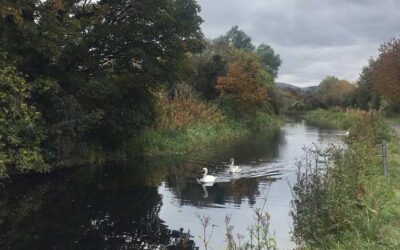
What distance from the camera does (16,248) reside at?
10469 millimetres

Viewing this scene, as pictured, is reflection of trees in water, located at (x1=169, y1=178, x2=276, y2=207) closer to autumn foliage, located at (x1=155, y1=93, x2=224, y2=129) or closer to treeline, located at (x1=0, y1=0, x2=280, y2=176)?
A: treeline, located at (x1=0, y1=0, x2=280, y2=176)

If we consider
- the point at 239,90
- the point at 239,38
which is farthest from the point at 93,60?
the point at 239,38

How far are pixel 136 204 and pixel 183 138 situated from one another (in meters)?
15.4

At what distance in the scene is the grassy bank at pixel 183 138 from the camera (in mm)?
26656

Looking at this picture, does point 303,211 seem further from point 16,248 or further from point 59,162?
point 59,162

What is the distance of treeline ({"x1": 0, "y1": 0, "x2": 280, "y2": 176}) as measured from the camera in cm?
1669

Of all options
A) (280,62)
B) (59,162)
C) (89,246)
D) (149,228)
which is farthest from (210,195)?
(280,62)

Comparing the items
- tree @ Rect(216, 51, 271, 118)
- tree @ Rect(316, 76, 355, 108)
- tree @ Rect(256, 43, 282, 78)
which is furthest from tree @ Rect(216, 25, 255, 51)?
tree @ Rect(216, 51, 271, 118)

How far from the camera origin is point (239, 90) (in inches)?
1806

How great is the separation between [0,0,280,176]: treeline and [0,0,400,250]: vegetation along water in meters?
0.06

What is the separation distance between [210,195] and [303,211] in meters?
6.77

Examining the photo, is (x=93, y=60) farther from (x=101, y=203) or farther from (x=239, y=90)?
(x=239, y=90)

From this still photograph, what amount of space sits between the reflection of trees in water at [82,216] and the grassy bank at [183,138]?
785 centimetres

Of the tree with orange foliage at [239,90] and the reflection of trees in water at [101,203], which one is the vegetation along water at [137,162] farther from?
the tree with orange foliage at [239,90]
